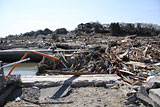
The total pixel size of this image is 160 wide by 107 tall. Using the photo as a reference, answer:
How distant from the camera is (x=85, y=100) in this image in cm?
375

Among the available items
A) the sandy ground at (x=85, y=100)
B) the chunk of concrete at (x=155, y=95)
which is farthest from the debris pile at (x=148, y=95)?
the sandy ground at (x=85, y=100)

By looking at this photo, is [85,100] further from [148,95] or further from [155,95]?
[155,95]

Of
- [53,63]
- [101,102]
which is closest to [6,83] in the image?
[101,102]

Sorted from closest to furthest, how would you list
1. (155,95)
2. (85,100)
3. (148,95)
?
(155,95) < (148,95) < (85,100)

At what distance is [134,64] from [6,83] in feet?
22.9

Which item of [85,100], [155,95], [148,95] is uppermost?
[155,95]

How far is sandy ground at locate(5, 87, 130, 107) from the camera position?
351 centimetres

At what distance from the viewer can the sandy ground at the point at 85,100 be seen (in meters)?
3.51

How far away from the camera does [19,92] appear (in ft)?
13.8

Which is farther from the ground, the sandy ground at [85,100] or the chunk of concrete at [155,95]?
the chunk of concrete at [155,95]

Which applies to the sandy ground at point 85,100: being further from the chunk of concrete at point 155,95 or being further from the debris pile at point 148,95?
the chunk of concrete at point 155,95

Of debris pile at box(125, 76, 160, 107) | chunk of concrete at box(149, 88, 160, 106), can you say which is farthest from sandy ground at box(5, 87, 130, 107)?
chunk of concrete at box(149, 88, 160, 106)

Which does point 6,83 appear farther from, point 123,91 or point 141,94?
point 141,94

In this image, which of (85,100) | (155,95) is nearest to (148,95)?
(155,95)
